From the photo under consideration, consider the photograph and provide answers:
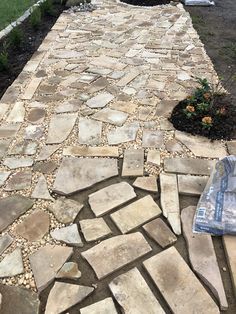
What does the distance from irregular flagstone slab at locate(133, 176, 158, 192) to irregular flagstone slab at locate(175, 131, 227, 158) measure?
1.91 feet

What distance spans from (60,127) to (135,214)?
1.48 metres

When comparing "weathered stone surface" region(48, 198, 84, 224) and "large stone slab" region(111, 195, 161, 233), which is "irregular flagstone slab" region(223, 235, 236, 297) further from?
"weathered stone surface" region(48, 198, 84, 224)

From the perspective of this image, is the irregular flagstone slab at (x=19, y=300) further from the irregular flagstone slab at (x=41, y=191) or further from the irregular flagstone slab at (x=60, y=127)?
the irregular flagstone slab at (x=60, y=127)

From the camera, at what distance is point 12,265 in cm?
232

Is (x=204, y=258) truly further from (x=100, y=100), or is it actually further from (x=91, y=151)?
(x=100, y=100)

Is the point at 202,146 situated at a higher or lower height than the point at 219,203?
lower

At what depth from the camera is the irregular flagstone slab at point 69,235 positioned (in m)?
2.46

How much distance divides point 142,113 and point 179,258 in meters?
1.96

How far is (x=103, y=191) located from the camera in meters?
2.87

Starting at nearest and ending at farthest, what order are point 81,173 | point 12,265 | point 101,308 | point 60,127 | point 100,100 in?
point 101,308, point 12,265, point 81,173, point 60,127, point 100,100

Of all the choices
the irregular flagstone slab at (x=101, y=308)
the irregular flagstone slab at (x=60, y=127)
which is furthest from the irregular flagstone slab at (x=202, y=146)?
the irregular flagstone slab at (x=101, y=308)

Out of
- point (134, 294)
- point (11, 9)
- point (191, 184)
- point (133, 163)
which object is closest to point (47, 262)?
point (134, 294)

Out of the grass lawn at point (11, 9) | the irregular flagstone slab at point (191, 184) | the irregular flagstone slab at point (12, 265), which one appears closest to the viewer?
the irregular flagstone slab at point (12, 265)

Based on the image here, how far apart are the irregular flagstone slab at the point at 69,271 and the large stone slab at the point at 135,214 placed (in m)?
0.44
